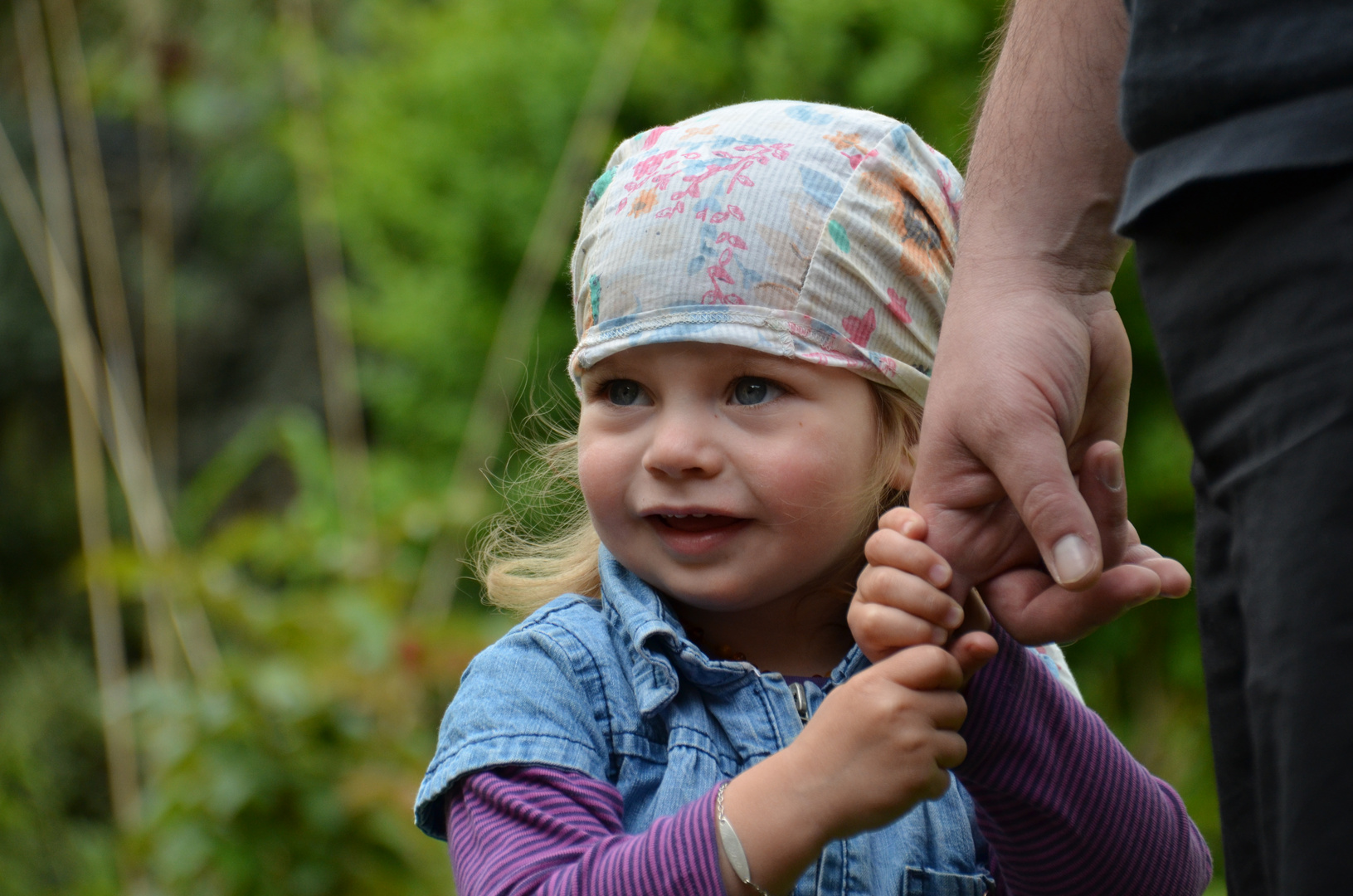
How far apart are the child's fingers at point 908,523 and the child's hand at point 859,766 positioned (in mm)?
110

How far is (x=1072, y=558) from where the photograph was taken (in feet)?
3.73

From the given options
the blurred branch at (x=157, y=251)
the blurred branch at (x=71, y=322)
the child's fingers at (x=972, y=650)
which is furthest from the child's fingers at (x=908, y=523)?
the blurred branch at (x=157, y=251)

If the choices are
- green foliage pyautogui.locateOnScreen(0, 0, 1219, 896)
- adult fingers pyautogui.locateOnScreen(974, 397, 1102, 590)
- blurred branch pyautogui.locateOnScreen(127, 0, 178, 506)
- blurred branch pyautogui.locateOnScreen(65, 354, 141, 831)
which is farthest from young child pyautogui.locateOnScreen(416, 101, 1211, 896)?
blurred branch pyautogui.locateOnScreen(127, 0, 178, 506)

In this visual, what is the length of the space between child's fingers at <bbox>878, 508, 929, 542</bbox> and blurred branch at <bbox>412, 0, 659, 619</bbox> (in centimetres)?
258

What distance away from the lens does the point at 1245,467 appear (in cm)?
86

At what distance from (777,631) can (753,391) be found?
31 cm

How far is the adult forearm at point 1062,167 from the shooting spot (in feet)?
4.05

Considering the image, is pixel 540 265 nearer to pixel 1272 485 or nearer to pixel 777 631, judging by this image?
pixel 777 631

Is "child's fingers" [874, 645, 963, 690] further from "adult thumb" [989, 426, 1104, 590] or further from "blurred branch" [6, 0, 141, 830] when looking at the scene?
"blurred branch" [6, 0, 141, 830]

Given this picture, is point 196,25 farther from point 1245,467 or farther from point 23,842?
point 1245,467

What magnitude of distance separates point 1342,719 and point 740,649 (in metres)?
0.90

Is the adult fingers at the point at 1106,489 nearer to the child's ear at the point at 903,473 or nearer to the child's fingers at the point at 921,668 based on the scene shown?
the child's fingers at the point at 921,668

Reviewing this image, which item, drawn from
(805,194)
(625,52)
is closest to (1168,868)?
(805,194)

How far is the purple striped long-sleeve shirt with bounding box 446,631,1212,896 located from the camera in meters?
1.32
